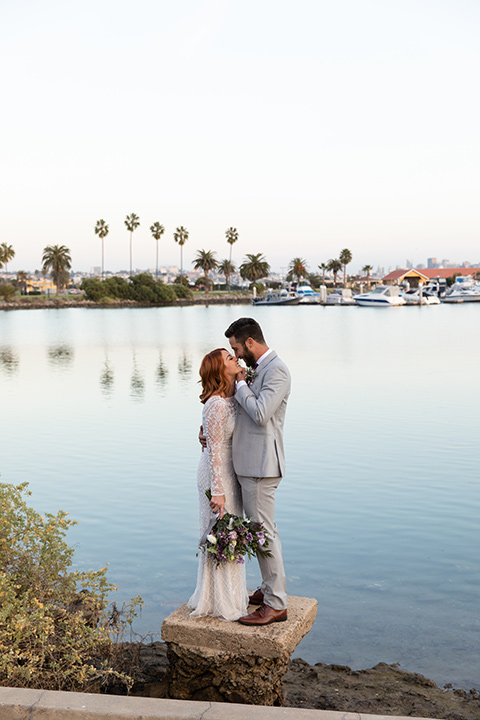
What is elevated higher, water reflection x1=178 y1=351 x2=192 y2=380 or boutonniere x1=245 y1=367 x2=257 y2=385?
boutonniere x1=245 y1=367 x2=257 y2=385

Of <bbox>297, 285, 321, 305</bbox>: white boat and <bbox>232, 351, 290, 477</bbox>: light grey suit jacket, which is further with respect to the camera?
<bbox>297, 285, 321, 305</bbox>: white boat

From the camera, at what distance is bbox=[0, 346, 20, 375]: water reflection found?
114 ft

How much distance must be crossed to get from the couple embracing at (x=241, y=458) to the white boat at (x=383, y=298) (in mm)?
126733

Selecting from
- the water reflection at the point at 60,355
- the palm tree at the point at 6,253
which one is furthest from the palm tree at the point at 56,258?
the water reflection at the point at 60,355

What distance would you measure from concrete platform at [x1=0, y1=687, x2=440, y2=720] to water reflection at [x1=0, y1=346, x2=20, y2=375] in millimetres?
30004

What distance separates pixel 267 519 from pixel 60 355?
Answer: 3850 cm

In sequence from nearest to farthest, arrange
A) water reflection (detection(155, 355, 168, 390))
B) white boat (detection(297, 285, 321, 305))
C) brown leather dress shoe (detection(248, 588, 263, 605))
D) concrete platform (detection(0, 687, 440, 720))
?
concrete platform (detection(0, 687, 440, 720)) < brown leather dress shoe (detection(248, 588, 263, 605)) < water reflection (detection(155, 355, 168, 390)) < white boat (detection(297, 285, 321, 305))

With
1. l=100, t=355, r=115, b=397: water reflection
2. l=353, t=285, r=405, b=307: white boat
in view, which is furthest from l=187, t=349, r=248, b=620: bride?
l=353, t=285, r=405, b=307: white boat

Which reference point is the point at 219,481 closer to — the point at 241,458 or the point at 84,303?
the point at 241,458

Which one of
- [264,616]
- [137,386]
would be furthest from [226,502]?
[137,386]

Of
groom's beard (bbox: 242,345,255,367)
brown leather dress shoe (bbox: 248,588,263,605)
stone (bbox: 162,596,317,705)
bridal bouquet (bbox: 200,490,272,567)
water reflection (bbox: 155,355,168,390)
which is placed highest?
groom's beard (bbox: 242,345,255,367)

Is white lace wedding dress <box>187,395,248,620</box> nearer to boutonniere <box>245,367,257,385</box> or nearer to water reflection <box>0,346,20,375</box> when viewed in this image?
boutonniere <box>245,367,257,385</box>

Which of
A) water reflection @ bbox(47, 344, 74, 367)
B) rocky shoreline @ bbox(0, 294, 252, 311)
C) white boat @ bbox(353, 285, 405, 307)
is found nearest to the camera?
water reflection @ bbox(47, 344, 74, 367)

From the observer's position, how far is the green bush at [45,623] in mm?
4852
